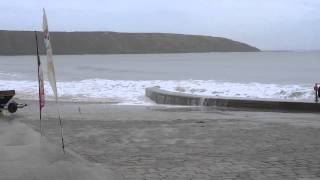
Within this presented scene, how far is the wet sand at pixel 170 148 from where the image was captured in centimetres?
727

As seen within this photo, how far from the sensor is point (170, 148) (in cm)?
928

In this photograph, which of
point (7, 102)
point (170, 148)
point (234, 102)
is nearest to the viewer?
point (170, 148)

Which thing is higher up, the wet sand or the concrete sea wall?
the wet sand

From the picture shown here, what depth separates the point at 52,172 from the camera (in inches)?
286

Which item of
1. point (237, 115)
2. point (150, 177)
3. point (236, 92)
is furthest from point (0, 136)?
point (236, 92)

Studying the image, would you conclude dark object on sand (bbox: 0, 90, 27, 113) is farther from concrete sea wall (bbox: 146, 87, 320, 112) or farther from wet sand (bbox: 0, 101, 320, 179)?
concrete sea wall (bbox: 146, 87, 320, 112)

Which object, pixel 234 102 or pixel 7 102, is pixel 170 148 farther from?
pixel 234 102

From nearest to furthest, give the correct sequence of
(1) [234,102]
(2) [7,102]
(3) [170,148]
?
(3) [170,148]
(2) [7,102]
(1) [234,102]

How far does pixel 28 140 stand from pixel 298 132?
5022 mm

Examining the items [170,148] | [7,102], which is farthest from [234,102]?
[170,148]

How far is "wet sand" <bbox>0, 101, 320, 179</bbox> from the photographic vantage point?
7273 mm

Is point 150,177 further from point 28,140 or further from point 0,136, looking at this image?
point 0,136

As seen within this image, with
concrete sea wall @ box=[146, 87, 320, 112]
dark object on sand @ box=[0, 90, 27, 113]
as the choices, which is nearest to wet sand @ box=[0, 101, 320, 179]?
dark object on sand @ box=[0, 90, 27, 113]

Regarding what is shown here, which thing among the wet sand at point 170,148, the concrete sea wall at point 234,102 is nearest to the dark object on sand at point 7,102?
the wet sand at point 170,148
